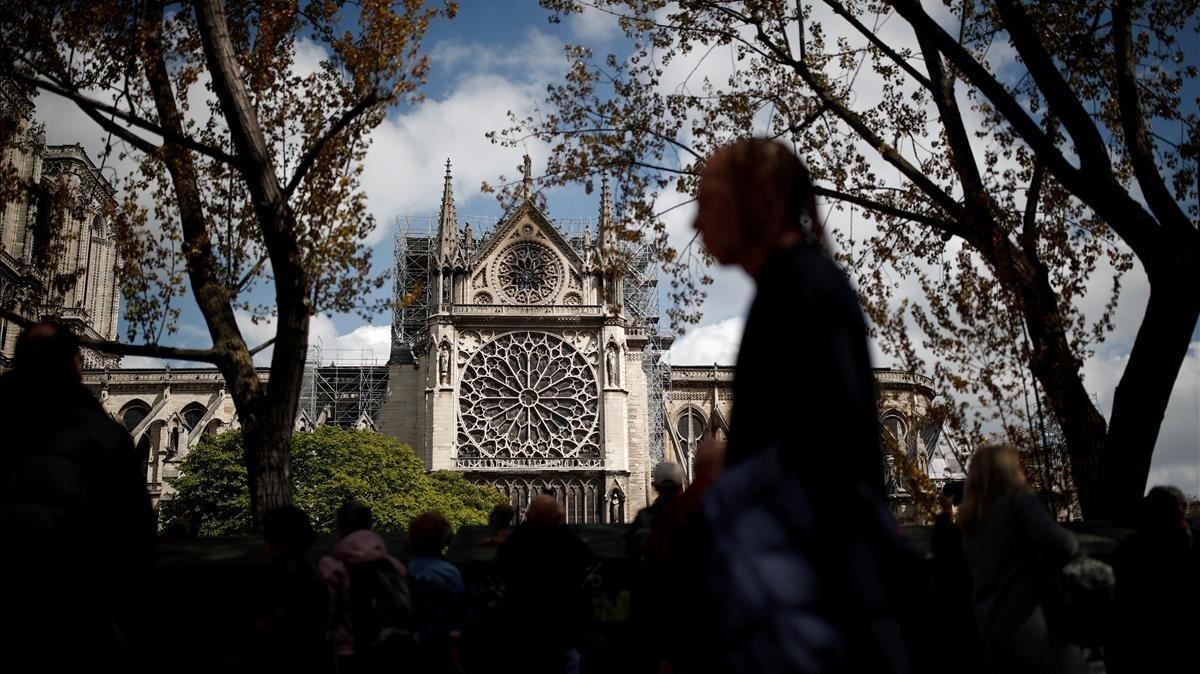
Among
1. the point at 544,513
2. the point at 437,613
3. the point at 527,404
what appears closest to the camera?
the point at 544,513

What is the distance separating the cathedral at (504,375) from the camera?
3912 cm

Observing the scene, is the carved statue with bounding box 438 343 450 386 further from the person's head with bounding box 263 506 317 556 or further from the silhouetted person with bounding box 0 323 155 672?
the silhouetted person with bounding box 0 323 155 672

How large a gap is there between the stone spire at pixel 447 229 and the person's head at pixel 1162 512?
38.1 metres

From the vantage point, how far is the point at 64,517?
10.8ft

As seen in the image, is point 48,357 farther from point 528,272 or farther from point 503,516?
point 528,272

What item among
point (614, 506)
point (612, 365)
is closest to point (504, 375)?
point (612, 365)

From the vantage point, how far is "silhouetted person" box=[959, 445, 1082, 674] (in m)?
3.72

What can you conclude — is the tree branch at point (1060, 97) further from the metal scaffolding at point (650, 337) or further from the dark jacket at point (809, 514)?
the metal scaffolding at point (650, 337)

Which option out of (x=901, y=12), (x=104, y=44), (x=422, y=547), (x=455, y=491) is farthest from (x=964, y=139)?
(x=455, y=491)

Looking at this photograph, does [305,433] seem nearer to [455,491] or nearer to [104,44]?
[455,491]

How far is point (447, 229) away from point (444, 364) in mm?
6344

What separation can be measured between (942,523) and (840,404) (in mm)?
3820

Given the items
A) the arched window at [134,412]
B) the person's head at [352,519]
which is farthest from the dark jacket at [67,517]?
the arched window at [134,412]

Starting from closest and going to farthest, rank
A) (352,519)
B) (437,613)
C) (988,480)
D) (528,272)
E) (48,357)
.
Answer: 1. (48,357)
2. (988,480)
3. (437,613)
4. (352,519)
5. (528,272)
